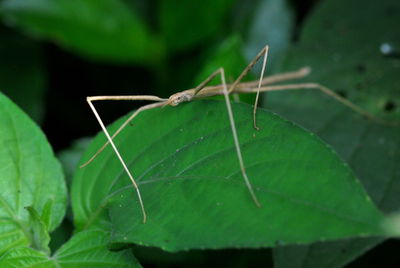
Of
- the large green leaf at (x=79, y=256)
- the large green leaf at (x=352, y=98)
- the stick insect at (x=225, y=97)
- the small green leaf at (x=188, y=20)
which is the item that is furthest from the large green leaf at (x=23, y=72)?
the large green leaf at (x=79, y=256)

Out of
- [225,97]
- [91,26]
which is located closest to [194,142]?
[225,97]

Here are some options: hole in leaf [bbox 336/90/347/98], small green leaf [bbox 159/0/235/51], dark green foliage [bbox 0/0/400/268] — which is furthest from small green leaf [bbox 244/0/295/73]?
hole in leaf [bbox 336/90/347/98]

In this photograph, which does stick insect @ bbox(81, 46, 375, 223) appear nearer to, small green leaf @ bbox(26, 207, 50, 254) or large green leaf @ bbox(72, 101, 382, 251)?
large green leaf @ bbox(72, 101, 382, 251)

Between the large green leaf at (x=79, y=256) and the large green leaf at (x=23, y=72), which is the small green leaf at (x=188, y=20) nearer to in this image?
the large green leaf at (x=23, y=72)

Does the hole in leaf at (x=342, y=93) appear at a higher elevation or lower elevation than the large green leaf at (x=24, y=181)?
lower

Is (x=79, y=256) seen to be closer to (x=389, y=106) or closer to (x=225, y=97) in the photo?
(x=225, y=97)

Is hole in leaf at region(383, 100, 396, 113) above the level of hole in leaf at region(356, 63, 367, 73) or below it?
below

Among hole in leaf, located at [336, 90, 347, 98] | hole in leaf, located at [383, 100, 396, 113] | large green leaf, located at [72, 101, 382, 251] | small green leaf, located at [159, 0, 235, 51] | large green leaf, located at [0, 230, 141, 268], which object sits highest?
large green leaf, located at [72, 101, 382, 251]
